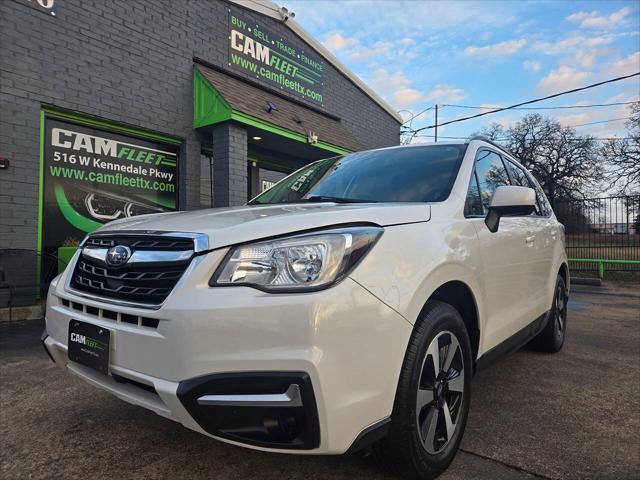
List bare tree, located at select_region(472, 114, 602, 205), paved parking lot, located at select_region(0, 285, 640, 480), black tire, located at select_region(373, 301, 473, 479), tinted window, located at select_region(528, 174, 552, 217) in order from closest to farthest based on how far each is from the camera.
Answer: black tire, located at select_region(373, 301, 473, 479), paved parking lot, located at select_region(0, 285, 640, 480), tinted window, located at select_region(528, 174, 552, 217), bare tree, located at select_region(472, 114, 602, 205)

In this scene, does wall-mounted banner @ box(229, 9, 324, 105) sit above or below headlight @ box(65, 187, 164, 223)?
above

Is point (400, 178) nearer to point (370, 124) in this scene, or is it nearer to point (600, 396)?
point (600, 396)

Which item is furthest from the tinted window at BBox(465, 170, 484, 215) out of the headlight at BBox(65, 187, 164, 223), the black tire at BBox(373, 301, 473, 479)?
the headlight at BBox(65, 187, 164, 223)

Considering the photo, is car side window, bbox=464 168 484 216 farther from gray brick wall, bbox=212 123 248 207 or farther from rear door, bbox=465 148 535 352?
gray brick wall, bbox=212 123 248 207

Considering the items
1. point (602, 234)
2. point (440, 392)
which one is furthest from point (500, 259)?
point (602, 234)

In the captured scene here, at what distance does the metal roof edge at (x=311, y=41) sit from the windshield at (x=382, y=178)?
699cm

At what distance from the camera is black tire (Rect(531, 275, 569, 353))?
13.6 feet

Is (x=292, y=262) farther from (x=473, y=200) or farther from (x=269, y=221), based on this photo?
(x=473, y=200)

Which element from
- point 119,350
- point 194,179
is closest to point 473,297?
point 119,350

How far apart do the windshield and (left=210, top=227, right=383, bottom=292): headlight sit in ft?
3.07

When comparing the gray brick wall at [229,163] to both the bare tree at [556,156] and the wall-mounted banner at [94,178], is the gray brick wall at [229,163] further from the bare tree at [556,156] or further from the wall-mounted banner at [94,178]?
the bare tree at [556,156]

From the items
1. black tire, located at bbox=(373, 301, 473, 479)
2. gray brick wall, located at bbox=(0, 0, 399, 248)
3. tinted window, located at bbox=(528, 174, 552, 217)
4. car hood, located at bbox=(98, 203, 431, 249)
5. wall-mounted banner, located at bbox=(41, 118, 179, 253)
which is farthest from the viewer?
wall-mounted banner, located at bbox=(41, 118, 179, 253)

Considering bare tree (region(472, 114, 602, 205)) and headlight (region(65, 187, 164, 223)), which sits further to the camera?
bare tree (region(472, 114, 602, 205))

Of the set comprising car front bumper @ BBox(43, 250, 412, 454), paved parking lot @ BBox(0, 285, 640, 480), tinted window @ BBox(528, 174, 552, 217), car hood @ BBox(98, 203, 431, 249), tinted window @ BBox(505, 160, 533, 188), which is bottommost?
paved parking lot @ BBox(0, 285, 640, 480)
